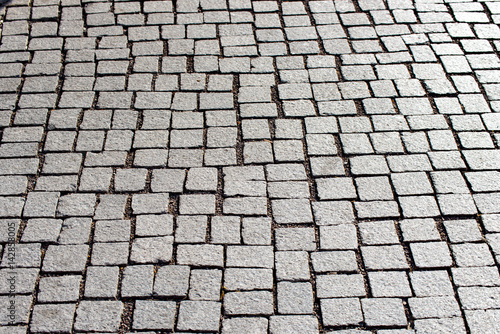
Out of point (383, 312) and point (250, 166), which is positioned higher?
point (250, 166)

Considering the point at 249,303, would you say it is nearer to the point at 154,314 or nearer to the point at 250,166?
the point at 154,314

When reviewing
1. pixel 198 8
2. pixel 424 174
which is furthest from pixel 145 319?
pixel 198 8

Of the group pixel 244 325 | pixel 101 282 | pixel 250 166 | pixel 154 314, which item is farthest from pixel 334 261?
pixel 101 282

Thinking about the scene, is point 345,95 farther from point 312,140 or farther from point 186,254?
point 186,254

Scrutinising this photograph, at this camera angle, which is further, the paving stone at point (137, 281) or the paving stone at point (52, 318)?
the paving stone at point (137, 281)

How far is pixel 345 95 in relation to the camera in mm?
4887

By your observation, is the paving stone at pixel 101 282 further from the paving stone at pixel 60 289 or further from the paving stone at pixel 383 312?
the paving stone at pixel 383 312

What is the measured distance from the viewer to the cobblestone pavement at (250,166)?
3.36m

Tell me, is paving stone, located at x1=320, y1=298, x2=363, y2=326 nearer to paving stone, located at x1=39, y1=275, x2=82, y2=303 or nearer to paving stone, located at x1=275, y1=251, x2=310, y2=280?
paving stone, located at x1=275, y1=251, x2=310, y2=280

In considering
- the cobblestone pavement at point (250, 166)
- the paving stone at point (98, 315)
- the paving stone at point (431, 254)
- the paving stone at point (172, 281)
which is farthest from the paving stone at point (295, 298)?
the paving stone at point (98, 315)

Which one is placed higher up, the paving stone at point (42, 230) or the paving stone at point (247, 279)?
the paving stone at point (42, 230)

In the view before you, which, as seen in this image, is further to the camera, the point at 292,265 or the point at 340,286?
the point at 292,265

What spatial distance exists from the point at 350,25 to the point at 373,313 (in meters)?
3.57

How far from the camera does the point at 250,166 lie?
13.8 feet
